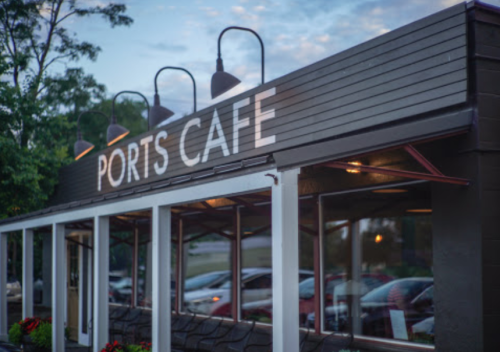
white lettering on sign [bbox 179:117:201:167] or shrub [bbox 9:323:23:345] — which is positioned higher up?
white lettering on sign [bbox 179:117:201:167]

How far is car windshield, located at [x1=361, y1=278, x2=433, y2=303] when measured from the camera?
8242mm

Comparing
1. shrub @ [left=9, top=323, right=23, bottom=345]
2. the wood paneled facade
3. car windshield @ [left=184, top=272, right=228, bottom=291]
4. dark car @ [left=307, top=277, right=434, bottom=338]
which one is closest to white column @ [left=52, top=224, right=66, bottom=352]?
shrub @ [left=9, top=323, right=23, bottom=345]

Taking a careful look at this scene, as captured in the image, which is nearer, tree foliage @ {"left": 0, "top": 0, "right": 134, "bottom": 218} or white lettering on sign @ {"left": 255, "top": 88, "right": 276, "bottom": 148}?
white lettering on sign @ {"left": 255, "top": 88, "right": 276, "bottom": 148}

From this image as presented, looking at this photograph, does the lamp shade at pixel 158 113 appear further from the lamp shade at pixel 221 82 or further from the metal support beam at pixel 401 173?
the metal support beam at pixel 401 173

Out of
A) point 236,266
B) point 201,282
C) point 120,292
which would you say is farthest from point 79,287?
point 120,292

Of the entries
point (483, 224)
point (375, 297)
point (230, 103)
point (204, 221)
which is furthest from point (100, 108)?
point (483, 224)

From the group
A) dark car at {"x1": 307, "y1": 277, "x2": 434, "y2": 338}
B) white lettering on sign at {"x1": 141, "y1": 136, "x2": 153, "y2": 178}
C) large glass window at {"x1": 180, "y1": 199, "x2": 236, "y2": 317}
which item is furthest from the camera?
white lettering on sign at {"x1": 141, "y1": 136, "x2": 153, "y2": 178}

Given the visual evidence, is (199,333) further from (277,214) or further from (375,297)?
(277,214)

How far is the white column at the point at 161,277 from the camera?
8391mm

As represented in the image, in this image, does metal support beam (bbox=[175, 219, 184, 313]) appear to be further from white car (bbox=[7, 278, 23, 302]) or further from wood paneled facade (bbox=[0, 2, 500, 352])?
white car (bbox=[7, 278, 23, 302])

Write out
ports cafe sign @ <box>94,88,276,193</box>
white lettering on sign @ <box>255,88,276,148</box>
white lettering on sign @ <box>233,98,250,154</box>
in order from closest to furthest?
white lettering on sign @ <box>255,88,276,148</box>
ports cafe sign @ <box>94,88,276,193</box>
white lettering on sign @ <box>233,98,250,154</box>

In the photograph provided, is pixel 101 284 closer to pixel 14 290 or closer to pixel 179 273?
pixel 179 273

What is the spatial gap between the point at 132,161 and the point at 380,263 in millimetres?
6740

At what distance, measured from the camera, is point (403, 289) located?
848cm
